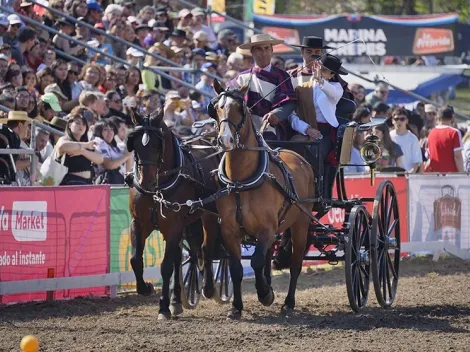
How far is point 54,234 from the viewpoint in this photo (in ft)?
36.0

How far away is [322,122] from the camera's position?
10875 millimetres

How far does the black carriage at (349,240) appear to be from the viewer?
10453mm

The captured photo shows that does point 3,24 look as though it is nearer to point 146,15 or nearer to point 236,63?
point 236,63

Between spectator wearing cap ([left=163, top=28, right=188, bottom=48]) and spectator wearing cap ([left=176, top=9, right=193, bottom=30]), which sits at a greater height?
spectator wearing cap ([left=176, top=9, right=193, bottom=30])

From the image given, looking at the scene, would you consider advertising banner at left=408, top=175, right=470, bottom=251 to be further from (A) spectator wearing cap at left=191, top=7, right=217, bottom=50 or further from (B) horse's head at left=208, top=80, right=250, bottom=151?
(A) spectator wearing cap at left=191, top=7, right=217, bottom=50

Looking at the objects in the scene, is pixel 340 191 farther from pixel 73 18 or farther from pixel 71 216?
pixel 73 18

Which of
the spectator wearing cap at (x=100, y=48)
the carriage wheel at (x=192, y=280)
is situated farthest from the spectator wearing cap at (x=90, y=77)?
the carriage wheel at (x=192, y=280)

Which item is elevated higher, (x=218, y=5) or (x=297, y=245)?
(x=218, y=5)

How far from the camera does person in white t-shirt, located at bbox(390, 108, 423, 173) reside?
54.0ft

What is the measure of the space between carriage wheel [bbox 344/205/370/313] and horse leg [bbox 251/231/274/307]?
2.82 ft

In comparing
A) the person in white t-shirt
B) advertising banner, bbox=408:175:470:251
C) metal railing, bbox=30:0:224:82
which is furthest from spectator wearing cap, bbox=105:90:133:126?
the person in white t-shirt

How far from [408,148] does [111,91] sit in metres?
4.66

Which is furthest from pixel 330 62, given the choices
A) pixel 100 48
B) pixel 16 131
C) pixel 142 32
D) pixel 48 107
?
pixel 142 32

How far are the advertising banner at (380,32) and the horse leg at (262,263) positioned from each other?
18.1 m
